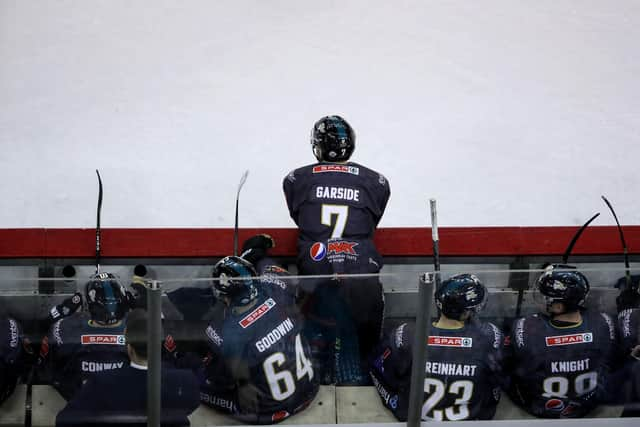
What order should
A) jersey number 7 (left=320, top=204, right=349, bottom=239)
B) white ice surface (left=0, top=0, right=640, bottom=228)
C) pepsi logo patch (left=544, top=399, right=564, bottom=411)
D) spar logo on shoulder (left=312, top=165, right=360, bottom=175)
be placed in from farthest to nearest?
white ice surface (left=0, top=0, right=640, bottom=228) < spar logo on shoulder (left=312, top=165, right=360, bottom=175) < jersey number 7 (left=320, top=204, right=349, bottom=239) < pepsi logo patch (left=544, top=399, right=564, bottom=411)

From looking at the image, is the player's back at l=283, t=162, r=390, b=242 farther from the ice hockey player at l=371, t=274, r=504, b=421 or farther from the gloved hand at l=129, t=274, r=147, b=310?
A: the gloved hand at l=129, t=274, r=147, b=310

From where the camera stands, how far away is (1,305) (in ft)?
8.95

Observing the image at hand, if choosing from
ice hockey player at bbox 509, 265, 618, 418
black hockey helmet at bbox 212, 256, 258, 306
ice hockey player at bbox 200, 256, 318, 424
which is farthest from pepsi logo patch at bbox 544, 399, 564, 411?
black hockey helmet at bbox 212, 256, 258, 306

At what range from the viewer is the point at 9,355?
2.76m

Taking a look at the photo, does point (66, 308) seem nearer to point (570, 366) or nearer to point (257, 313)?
point (257, 313)

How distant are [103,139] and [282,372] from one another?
290 centimetres

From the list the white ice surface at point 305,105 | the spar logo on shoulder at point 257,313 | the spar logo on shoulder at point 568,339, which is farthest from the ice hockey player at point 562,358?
the white ice surface at point 305,105

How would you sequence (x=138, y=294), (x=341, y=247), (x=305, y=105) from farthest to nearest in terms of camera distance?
(x=305, y=105)
(x=341, y=247)
(x=138, y=294)

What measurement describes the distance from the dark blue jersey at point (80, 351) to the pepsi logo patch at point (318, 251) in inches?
46.0

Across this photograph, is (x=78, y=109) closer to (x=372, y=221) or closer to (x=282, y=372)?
(x=372, y=221)

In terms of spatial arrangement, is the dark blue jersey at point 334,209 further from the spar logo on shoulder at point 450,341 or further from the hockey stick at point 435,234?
the spar logo on shoulder at point 450,341

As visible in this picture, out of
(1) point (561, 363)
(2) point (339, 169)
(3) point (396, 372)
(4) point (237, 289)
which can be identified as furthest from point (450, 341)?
(2) point (339, 169)

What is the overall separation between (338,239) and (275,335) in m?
1.01

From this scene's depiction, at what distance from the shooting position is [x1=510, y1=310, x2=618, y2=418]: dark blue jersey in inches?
115
